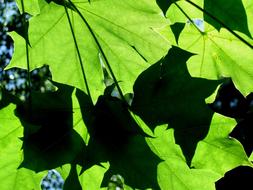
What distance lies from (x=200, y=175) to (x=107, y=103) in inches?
18.5

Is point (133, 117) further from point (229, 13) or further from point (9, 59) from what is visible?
point (9, 59)

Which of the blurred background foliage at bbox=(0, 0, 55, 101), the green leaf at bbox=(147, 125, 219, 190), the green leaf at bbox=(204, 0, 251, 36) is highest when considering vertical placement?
the green leaf at bbox=(204, 0, 251, 36)

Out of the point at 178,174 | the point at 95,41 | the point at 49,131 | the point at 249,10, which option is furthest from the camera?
the point at 95,41

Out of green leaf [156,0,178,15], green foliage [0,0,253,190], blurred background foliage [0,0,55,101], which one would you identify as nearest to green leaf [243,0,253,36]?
green foliage [0,0,253,190]

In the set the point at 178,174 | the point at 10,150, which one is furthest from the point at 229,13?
the point at 10,150

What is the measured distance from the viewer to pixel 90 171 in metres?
1.61

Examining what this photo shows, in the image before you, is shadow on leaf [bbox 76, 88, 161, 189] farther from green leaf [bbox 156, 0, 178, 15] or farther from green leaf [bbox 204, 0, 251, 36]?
green leaf [bbox 204, 0, 251, 36]

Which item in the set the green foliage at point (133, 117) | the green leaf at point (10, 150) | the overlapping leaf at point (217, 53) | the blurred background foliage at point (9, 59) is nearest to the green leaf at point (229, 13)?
the green foliage at point (133, 117)

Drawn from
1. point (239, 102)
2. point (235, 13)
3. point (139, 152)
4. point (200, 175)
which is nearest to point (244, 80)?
point (235, 13)

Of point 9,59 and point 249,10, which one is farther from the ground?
point 249,10

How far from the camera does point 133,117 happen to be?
5.16ft

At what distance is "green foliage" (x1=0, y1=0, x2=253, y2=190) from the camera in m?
1.51

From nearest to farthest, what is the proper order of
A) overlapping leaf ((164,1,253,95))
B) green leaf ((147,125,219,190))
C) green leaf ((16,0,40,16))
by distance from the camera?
green leaf ((147,125,219,190)), green leaf ((16,0,40,16)), overlapping leaf ((164,1,253,95))

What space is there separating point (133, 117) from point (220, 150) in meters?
0.36
